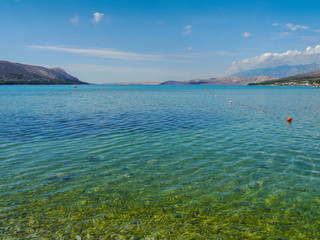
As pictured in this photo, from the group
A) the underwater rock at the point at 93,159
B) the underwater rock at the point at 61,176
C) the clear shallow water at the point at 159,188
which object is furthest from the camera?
the underwater rock at the point at 93,159

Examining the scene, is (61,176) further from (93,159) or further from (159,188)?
(159,188)

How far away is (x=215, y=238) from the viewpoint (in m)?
9.52

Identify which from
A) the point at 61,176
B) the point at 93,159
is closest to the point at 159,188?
the point at 61,176

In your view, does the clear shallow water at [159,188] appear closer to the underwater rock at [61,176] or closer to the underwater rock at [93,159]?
the underwater rock at [61,176]

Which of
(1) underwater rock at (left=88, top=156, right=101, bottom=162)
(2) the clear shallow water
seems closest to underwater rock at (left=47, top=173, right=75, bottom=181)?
(2) the clear shallow water

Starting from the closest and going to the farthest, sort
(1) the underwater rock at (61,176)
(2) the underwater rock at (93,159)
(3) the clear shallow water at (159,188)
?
(3) the clear shallow water at (159,188)
(1) the underwater rock at (61,176)
(2) the underwater rock at (93,159)

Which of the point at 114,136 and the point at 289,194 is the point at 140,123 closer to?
the point at 114,136

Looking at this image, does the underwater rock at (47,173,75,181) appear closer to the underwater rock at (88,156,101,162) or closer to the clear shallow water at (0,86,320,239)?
the clear shallow water at (0,86,320,239)

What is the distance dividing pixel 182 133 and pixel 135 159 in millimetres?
11839

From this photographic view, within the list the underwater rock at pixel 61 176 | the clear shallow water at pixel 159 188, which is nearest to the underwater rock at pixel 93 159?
the clear shallow water at pixel 159 188

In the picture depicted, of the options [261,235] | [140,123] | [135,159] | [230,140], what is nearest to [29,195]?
[135,159]

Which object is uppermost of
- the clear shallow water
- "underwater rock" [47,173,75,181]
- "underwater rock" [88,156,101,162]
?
"underwater rock" [88,156,101,162]

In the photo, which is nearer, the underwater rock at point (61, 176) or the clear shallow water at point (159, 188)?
the clear shallow water at point (159, 188)

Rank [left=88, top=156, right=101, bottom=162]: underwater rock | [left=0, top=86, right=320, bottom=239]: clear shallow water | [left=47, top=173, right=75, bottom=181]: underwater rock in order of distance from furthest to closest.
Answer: [left=88, top=156, right=101, bottom=162]: underwater rock → [left=47, top=173, right=75, bottom=181]: underwater rock → [left=0, top=86, right=320, bottom=239]: clear shallow water
